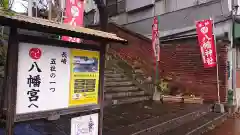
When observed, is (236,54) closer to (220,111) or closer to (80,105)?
(220,111)

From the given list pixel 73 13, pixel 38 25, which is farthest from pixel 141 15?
pixel 38 25

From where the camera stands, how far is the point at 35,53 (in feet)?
12.9

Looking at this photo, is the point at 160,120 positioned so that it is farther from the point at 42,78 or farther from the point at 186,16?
the point at 186,16

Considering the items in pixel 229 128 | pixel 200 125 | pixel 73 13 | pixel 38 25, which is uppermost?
pixel 73 13

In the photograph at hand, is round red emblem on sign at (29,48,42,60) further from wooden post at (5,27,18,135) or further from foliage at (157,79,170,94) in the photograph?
foliage at (157,79,170,94)

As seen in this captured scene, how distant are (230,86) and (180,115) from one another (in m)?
4.65

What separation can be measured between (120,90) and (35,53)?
322 inches

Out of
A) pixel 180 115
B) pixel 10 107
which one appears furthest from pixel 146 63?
pixel 10 107

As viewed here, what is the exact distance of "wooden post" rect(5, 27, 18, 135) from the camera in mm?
3643

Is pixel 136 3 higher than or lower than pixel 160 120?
higher

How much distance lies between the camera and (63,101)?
4375 millimetres

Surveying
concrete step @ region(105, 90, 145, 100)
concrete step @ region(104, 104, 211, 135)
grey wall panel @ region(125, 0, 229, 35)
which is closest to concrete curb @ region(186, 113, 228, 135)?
concrete step @ region(104, 104, 211, 135)

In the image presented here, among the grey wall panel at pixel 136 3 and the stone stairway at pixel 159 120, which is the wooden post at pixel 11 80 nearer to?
the stone stairway at pixel 159 120

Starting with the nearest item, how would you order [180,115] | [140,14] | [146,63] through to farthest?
1. [180,115]
2. [146,63]
3. [140,14]
